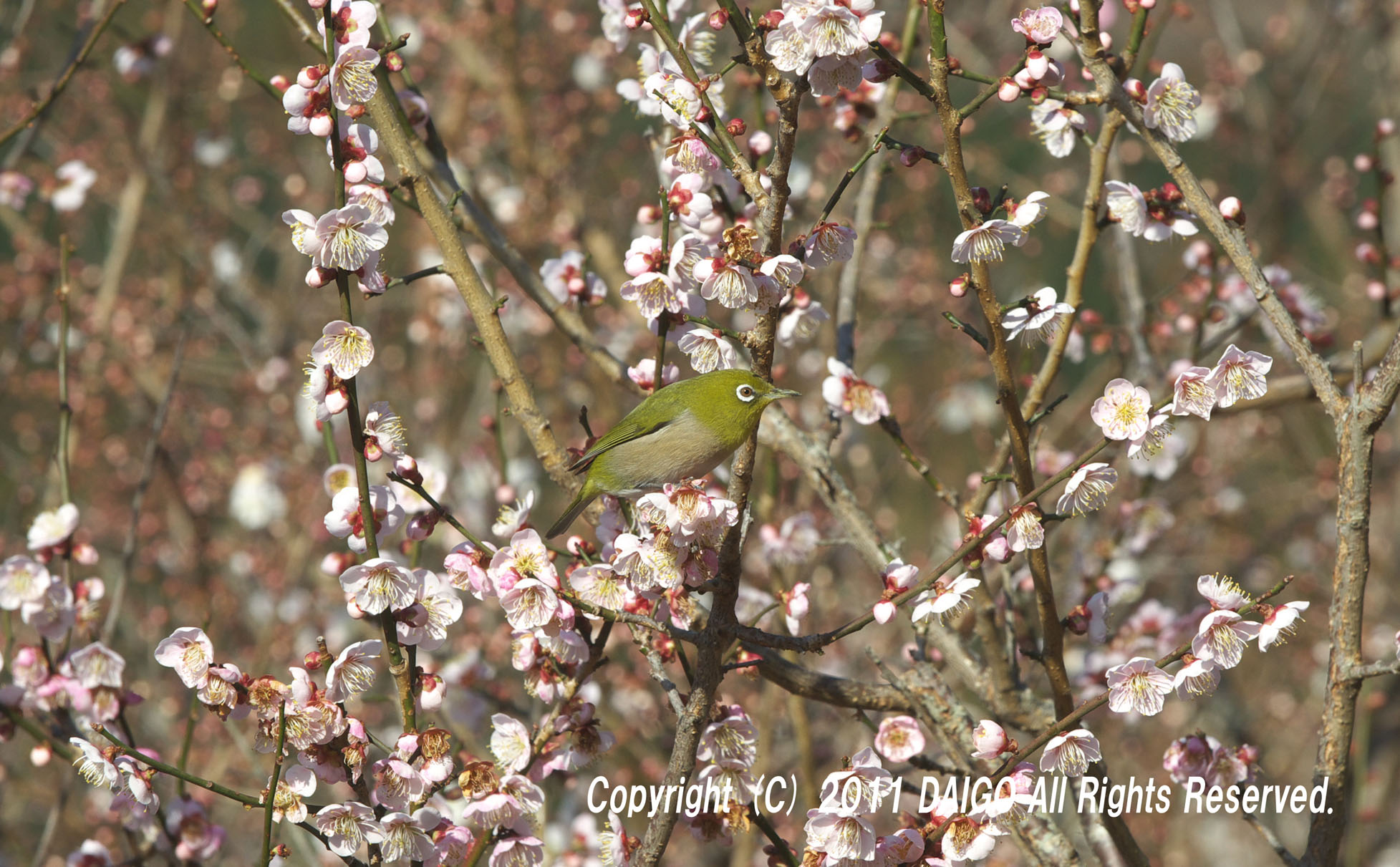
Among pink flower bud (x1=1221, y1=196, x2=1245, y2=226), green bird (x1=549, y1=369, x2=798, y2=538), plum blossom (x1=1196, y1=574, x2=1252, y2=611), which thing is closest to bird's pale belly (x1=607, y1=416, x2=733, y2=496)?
green bird (x1=549, y1=369, x2=798, y2=538)

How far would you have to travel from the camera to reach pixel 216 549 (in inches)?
215

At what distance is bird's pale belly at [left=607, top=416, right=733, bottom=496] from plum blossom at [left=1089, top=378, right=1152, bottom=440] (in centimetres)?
69

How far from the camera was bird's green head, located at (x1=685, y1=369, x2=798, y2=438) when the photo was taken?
81.0 inches

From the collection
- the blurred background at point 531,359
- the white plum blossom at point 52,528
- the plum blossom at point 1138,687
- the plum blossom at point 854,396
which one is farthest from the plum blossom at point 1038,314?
the blurred background at point 531,359

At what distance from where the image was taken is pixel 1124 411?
1.83 meters

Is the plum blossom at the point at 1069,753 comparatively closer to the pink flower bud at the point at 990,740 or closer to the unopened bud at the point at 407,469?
the pink flower bud at the point at 990,740

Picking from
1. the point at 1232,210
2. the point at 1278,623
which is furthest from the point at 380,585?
the point at 1232,210

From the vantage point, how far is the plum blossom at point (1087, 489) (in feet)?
5.92

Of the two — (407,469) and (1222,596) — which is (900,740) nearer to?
(1222,596)

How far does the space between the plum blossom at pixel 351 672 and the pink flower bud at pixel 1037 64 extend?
53.6 inches

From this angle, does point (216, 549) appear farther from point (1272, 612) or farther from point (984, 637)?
point (1272, 612)

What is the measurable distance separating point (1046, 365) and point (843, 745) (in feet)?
8.53

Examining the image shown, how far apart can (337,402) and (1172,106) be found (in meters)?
1.57

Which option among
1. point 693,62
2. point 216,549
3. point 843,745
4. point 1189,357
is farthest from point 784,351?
point 216,549
